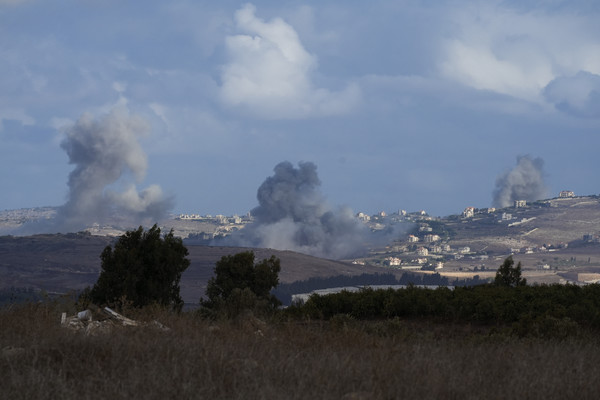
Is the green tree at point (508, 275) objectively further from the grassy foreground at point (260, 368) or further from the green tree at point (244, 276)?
the grassy foreground at point (260, 368)

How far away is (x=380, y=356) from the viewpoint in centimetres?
1093

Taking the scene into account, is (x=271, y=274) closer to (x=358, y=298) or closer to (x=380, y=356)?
(x=358, y=298)

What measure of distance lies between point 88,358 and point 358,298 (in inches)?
553

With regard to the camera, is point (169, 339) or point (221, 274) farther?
point (221, 274)

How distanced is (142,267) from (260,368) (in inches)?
862

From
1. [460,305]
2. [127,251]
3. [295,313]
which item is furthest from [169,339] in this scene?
[127,251]

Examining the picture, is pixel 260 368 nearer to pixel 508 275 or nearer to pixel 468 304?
pixel 468 304

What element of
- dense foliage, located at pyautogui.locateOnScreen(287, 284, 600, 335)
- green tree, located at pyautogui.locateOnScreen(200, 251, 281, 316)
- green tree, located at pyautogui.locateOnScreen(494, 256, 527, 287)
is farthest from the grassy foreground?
green tree, located at pyautogui.locateOnScreen(200, 251, 281, 316)

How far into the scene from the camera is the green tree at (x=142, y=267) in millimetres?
30062

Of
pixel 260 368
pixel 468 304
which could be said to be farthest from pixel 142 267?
pixel 260 368

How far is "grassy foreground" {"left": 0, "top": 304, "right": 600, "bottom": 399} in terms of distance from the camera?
8977 millimetres

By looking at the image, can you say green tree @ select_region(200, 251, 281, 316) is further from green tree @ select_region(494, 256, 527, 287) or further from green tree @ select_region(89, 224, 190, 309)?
green tree @ select_region(494, 256, 527, 287)

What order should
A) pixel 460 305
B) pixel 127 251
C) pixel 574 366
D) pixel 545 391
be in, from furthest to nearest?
pixel 127 251 < pixel 460 305 < pixel 574 366 < pixel 545 391

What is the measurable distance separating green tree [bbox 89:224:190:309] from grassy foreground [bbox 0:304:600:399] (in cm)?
1757
